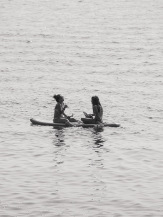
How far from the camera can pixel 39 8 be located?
4385 inches

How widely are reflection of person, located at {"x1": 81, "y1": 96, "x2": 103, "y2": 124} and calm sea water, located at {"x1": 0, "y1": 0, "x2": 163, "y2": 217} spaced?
29.2 inches

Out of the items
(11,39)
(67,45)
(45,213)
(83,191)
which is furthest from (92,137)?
(11,39)

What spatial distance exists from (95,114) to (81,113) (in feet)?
22.0

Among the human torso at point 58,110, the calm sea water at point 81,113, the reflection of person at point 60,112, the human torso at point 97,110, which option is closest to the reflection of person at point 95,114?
the human torso at point 97,110

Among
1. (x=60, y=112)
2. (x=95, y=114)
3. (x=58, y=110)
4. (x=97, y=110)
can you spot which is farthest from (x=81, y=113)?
(x=97, y=110)

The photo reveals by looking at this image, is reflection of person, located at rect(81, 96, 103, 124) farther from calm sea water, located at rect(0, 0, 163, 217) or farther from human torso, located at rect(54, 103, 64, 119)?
human torso, located at rect(54, 103, 64, 119)

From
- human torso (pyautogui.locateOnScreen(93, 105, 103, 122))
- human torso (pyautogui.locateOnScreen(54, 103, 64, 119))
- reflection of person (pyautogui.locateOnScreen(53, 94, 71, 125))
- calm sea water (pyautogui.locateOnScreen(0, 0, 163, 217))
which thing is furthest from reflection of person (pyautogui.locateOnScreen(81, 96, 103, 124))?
human torso (pyautogui.locateOnScreen(54, 103, 64, 119))

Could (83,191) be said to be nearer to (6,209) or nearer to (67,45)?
(6,209)

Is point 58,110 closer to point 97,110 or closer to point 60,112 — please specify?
point 60,112

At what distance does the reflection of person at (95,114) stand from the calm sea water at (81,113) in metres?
0.74

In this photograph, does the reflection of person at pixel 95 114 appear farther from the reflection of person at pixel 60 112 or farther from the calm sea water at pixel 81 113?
the reflection of person at pixel 60 112

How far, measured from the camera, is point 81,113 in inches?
1640

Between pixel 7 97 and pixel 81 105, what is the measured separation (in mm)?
6286

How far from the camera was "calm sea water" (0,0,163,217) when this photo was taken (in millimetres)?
23531
